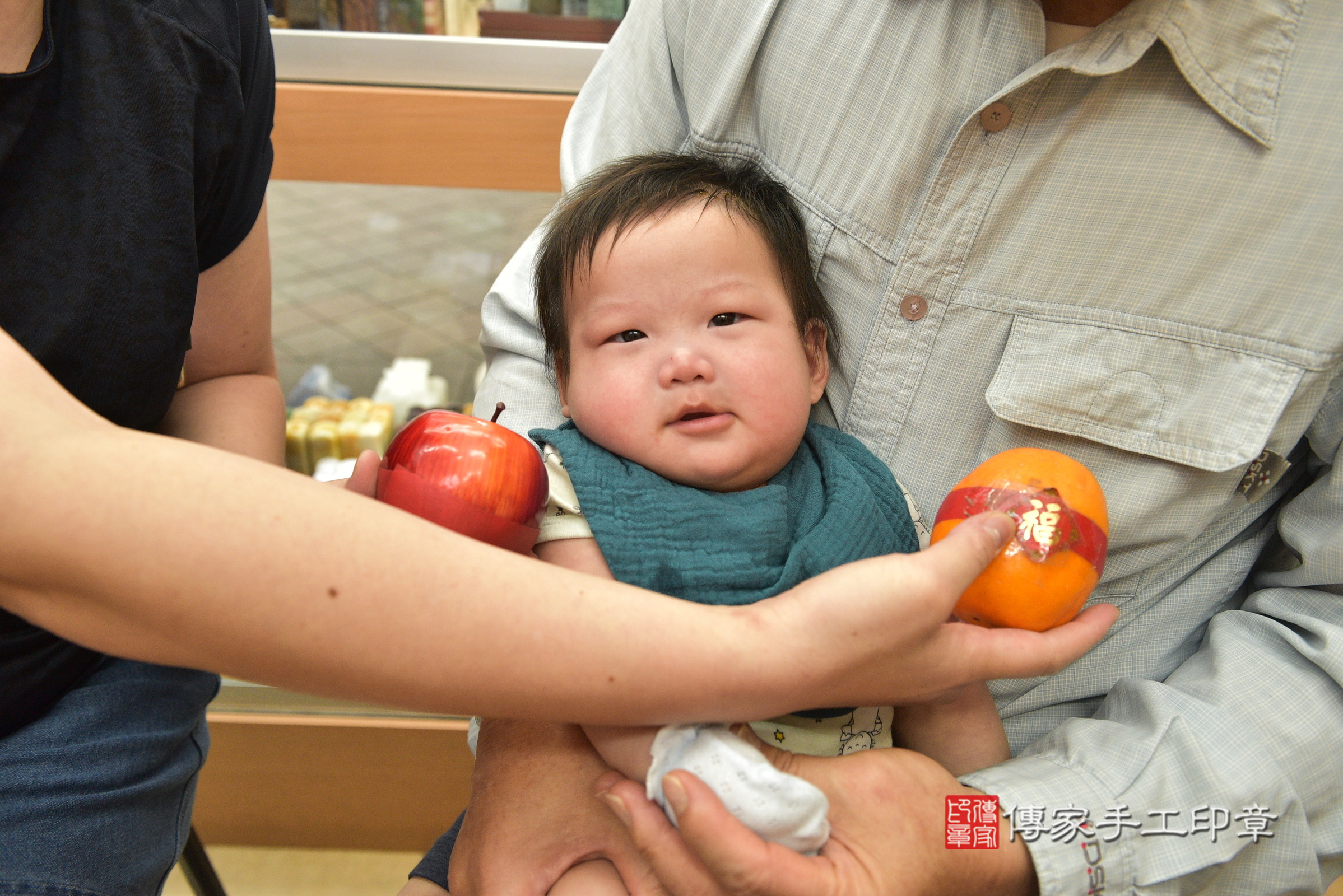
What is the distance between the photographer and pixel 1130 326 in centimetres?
98

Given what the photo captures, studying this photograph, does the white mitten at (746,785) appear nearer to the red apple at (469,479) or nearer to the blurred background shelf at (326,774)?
the red apple at (469,479)

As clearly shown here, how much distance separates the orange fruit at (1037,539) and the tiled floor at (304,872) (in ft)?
5.49

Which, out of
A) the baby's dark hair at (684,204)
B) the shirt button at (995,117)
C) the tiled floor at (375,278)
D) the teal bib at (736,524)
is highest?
the shirt button at (995,117)

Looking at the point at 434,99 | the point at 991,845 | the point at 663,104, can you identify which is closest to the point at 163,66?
the point at 663,104

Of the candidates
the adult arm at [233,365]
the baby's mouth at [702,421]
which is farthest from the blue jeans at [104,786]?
the baby's mouth at [702,421]

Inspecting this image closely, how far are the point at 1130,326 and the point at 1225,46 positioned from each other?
29 cm

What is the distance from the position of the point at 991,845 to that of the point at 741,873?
29 cm

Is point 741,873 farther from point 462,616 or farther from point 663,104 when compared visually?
point 663,104

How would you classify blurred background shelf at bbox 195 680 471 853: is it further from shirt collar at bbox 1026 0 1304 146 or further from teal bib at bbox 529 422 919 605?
shirt collar at bbox 1026 0 1304 146

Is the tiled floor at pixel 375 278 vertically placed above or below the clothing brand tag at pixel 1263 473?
below

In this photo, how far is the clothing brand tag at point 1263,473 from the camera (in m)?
1.00

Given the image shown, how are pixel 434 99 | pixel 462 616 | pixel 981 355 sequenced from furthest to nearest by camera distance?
pixel 434 99, pixel 981 355, pixel 462 616

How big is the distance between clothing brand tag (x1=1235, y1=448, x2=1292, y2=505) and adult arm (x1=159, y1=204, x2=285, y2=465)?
122 centimetres

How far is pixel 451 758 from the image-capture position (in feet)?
6.75
